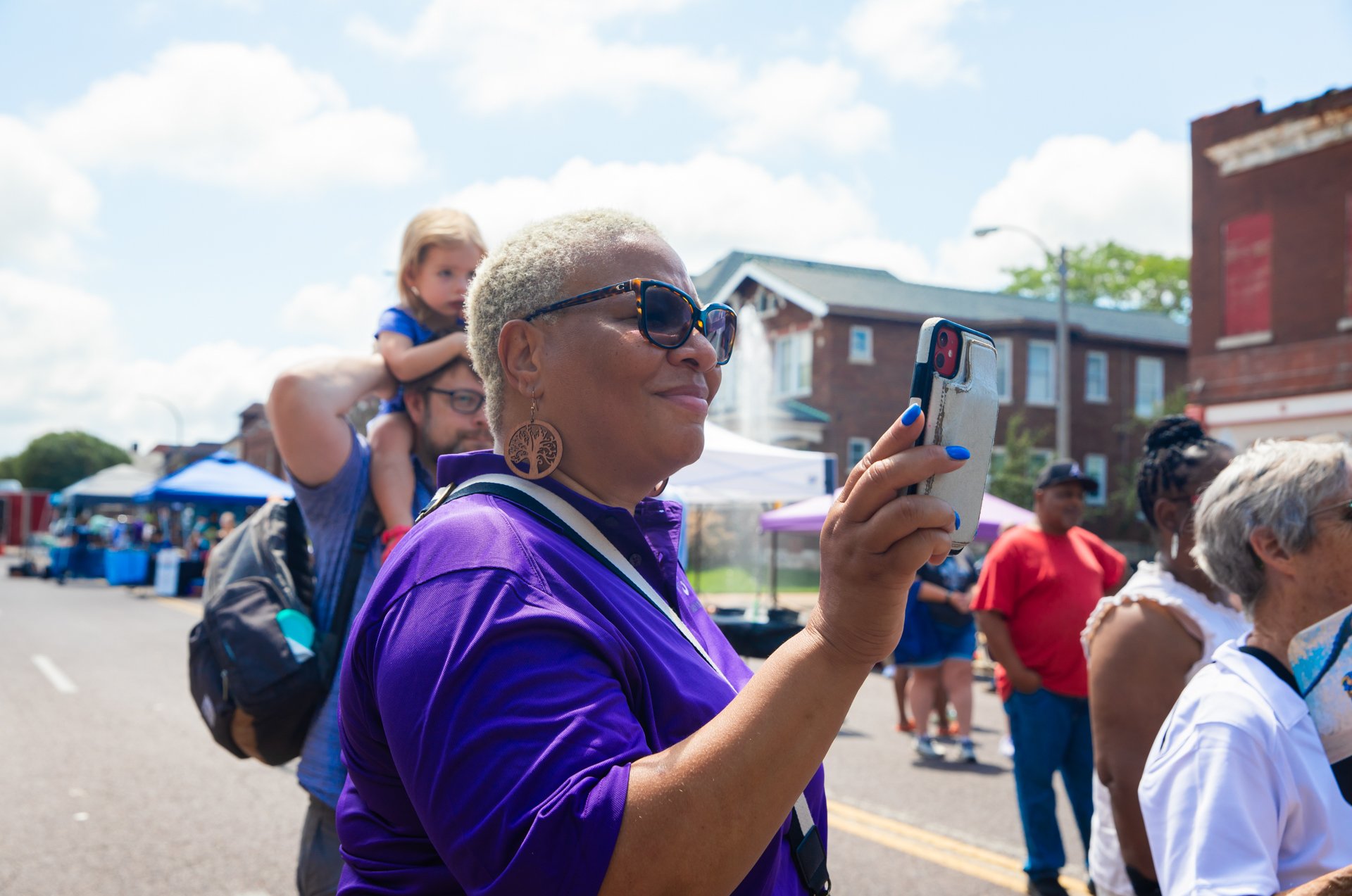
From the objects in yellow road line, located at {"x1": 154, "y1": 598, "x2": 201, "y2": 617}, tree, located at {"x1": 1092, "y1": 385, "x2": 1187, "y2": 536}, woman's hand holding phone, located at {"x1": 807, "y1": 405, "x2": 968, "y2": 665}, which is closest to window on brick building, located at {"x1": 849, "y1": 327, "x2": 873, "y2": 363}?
tree, located at {"x1": 1092, "y1": 385, "x2": 1187, "y2": 536}

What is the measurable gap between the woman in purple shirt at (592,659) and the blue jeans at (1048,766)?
12.1 ft

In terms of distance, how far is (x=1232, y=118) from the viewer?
64.1 ft

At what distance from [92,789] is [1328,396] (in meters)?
18.9

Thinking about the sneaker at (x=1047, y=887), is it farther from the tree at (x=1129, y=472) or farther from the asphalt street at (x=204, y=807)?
the tree at (x=1129, y=472)

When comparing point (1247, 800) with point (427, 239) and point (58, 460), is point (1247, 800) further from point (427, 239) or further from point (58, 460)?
point (58, 460)

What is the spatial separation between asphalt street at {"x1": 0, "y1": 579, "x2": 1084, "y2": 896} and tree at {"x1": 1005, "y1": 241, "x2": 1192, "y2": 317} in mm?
44696

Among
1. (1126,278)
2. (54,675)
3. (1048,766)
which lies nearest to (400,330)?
(1048,766)

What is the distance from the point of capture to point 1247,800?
1881mm

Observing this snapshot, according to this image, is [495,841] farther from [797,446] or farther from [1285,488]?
[797,446]

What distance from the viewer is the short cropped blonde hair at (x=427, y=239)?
107 inches

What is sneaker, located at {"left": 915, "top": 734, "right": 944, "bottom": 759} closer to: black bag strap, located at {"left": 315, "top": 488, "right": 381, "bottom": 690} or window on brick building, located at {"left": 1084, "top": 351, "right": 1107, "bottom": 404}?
black bag strap, located at {"left": 315, "top": 488, "right": 381, "bottom": 690}

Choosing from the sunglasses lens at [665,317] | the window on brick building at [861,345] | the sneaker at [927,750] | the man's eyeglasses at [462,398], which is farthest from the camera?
the window on brick building at [861,345]

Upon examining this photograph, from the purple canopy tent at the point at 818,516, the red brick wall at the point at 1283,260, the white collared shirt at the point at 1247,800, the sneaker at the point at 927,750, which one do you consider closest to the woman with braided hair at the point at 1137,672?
the white collared shirt at the point at 1247,800

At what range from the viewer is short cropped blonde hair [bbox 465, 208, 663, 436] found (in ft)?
4.80
